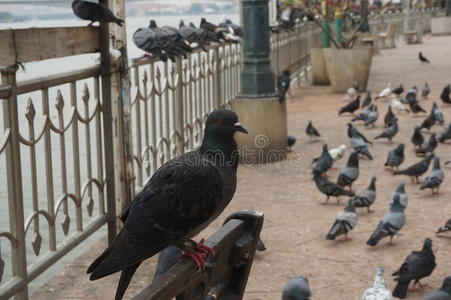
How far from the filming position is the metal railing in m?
4.66

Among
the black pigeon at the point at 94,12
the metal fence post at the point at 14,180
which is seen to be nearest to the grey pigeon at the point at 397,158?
the black pigeon at the point at 94,12

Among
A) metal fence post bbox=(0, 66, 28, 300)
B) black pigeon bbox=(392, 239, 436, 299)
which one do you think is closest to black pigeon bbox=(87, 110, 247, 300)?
metal fence post bbox=(0, 66, 28, 300)

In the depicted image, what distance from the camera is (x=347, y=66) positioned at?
1638 cm

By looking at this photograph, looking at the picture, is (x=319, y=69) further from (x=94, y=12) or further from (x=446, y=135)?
(x=94, y=12)

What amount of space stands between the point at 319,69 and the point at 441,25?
2864cm

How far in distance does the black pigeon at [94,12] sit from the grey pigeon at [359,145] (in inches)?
191

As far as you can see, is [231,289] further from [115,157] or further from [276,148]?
[276,148]

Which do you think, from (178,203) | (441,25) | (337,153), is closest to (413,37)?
(441,25)

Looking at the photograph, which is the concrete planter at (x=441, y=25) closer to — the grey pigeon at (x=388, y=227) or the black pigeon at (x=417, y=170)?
the black pigeon at (x=417, y=170)

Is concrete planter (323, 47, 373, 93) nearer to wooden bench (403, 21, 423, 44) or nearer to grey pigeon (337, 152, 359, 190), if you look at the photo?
grey pigeon (337, 152, 359, 190)

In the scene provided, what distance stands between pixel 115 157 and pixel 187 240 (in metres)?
3.17

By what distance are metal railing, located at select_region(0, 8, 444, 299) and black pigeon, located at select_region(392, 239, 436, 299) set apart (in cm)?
238

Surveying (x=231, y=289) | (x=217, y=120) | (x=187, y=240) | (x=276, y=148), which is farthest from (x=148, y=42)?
(x=231, y=289)

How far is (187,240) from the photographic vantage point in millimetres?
3205
